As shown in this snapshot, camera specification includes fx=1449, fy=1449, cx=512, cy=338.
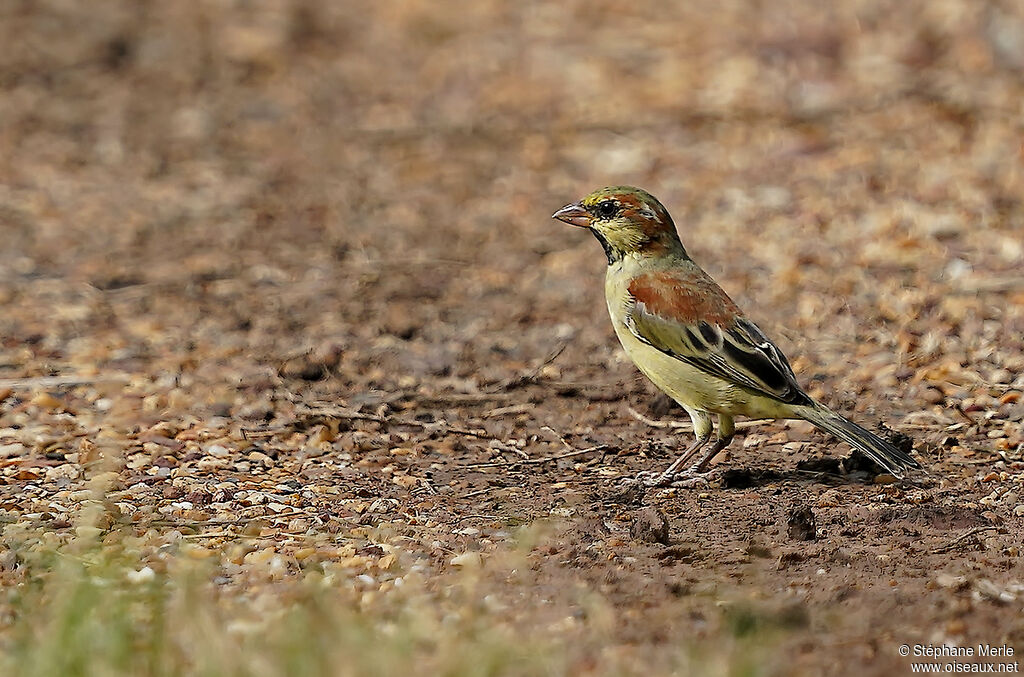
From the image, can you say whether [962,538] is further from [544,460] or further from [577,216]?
[577,216]

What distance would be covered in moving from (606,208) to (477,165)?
383 centimetres

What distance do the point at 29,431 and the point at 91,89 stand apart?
5.57 m

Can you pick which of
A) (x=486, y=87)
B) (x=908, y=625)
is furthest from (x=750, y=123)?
(x=908, y=625)

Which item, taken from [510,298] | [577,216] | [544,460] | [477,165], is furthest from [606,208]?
[477,165]

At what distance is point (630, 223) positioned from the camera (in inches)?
226

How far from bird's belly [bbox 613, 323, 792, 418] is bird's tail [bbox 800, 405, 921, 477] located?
0.39 feet

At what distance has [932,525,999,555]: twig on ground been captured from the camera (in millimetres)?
4449

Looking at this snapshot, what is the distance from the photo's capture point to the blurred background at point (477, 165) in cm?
717

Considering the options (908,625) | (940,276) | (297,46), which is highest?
(297,46)

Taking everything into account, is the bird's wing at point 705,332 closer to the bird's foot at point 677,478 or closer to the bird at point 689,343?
the bird at point 689,343

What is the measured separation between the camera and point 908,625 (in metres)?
3.87

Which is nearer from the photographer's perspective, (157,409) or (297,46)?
(157,409)

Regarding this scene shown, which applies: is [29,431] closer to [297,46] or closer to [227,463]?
[227,463]

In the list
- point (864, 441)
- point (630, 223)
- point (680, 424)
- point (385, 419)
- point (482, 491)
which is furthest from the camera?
point (680, 424)
